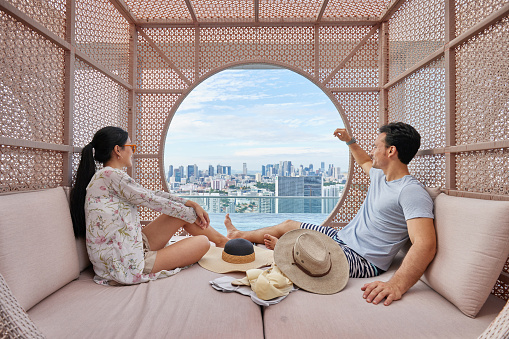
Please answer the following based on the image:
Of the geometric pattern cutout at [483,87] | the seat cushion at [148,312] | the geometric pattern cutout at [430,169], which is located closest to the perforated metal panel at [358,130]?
the geometric pattern cutout at [430,169]

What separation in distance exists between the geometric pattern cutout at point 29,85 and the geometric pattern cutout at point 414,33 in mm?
2951

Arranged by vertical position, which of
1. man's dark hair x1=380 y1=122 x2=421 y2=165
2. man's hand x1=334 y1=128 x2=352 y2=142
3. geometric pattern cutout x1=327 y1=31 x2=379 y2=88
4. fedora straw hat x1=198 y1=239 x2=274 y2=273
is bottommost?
fedora straw hat x1=198 y1=239 x2=274 y2=273

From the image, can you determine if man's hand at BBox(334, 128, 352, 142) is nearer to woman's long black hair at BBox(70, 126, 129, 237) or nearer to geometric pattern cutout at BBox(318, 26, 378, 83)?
geometric pattern cutout at BBox(318, 26, 378, 83)

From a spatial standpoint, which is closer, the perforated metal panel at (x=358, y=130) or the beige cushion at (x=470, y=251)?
the beige cushion at (x=470, y=251)

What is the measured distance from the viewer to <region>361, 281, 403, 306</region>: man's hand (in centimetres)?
151

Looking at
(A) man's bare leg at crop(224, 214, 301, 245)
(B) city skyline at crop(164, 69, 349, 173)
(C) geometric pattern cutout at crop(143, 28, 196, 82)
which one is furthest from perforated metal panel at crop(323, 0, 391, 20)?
(B) city skyline at crop(164, 69, 349, 173)

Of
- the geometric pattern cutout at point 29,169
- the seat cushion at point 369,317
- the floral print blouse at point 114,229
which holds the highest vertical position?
the geometric pattern cutout at point 29,169

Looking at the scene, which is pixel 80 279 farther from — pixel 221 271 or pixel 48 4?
pixel 48 4

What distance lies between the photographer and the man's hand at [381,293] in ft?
4.96

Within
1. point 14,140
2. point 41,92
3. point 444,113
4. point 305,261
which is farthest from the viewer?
point 444,113

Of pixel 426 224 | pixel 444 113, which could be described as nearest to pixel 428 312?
pixel 426 224

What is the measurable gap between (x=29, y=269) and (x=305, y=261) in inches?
59.4

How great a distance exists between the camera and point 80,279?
1.83 metres

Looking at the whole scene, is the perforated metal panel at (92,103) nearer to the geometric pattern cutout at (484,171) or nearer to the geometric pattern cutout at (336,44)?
the geometric pattern cutout at (336,44)
